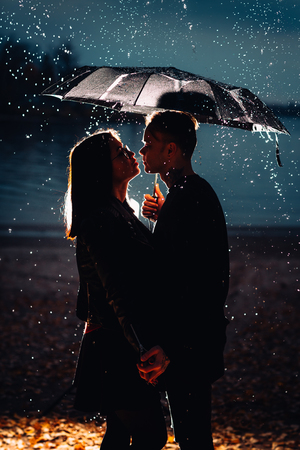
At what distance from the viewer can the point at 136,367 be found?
2.63 meters

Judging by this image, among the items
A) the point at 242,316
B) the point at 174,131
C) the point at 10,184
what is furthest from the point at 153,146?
the point at 10,184

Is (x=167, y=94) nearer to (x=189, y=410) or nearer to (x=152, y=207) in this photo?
(x=152, y=207)

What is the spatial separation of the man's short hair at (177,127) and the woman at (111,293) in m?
0.30

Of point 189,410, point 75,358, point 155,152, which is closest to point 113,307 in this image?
point 189,410

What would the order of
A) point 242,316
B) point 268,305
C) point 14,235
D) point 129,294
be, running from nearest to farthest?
point 129,294 < point 242,316 < point 268,305 < point 14,235

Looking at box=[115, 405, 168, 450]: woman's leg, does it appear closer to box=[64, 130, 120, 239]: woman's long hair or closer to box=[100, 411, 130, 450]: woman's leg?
box=[100, 411, 130, 450]: woman's leg

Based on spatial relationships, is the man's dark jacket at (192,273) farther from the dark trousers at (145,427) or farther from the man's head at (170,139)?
the dark trousers at (145,427)

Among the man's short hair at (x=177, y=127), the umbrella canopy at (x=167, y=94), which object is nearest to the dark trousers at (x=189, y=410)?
the man's short hair at (x=177, y=127)

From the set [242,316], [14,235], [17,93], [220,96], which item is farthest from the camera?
[17,93]

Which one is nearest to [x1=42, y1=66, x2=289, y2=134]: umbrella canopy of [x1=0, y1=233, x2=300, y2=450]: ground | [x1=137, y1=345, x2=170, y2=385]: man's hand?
[x1=137, y1=345, x2=170, y2=385]: man's hand

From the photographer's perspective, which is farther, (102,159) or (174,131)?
(174,131)

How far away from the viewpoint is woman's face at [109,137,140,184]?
2740mm

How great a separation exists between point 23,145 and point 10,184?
39.1 meters

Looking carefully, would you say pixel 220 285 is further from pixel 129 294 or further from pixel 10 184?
pixel 10 184
